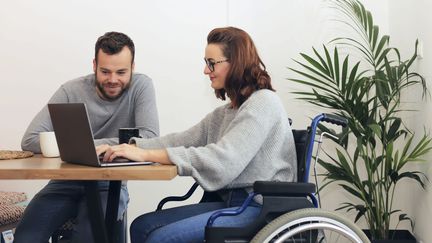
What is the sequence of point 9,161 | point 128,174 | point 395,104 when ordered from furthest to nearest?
point 395,104
point 9,161
point 128,174

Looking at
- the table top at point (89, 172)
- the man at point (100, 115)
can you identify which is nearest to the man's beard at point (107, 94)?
the man at point (100, 115)

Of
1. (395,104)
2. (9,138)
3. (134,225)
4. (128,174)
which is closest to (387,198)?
(395,104)

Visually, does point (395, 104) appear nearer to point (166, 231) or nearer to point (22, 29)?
point (166, 231)

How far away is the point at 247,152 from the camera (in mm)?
1625

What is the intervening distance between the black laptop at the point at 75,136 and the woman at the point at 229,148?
78 millimetres

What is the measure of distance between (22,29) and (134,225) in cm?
184

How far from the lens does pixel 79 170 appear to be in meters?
1.44

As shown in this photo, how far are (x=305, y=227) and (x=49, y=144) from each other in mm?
889

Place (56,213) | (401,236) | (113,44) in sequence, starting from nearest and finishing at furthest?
(56,213)
(113,44)
(401,236)

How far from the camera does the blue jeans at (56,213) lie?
1.89 m

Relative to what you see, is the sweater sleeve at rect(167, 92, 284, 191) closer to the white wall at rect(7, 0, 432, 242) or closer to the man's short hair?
the man's short hair

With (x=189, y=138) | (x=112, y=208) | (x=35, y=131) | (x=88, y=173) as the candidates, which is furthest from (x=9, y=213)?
(x=88, y=173)

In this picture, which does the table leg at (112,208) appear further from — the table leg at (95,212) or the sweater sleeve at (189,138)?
the sweater sleeve at (189,138)

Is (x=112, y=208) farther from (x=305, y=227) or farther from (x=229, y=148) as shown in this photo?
(x=305, y=227)
